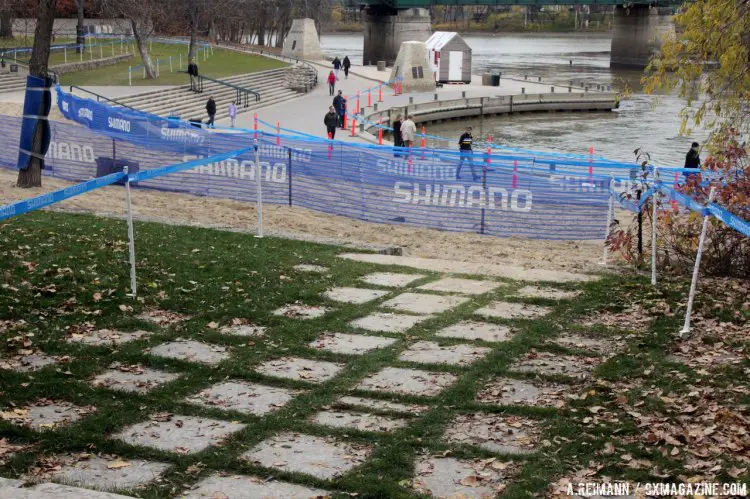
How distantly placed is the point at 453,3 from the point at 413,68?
38957 millimetres

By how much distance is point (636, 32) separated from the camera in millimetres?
101562

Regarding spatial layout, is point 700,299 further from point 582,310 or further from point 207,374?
point 207,374

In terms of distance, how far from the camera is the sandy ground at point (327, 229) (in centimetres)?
1602

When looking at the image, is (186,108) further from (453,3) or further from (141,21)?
(453,3)

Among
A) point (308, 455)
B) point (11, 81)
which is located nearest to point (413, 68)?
point (11, 81)

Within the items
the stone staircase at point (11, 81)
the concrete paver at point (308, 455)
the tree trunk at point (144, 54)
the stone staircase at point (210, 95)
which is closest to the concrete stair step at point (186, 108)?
the stone staircase at point (210, 95)

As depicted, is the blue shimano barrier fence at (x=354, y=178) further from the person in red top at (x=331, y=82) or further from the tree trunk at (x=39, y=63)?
the person in red top at (x=331, y=82)

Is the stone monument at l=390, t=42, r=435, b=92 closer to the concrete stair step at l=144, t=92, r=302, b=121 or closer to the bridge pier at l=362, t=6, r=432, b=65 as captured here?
the concrete stair step at l=144, t=92, r=302, b=121

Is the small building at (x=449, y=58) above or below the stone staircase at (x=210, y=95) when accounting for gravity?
above

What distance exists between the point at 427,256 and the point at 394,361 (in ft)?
21.4

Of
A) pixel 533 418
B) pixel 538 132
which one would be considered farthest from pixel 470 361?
pixel 538 132

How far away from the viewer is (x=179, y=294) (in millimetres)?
11180

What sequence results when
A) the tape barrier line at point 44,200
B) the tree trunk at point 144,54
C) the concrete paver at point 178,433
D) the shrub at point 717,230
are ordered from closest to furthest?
the concrete paver at point 178,433
the tape barrier line at point 44,200
the shrub at point 717,230
the tree trunk at point 144,54

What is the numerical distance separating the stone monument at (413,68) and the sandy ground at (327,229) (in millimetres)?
39700
